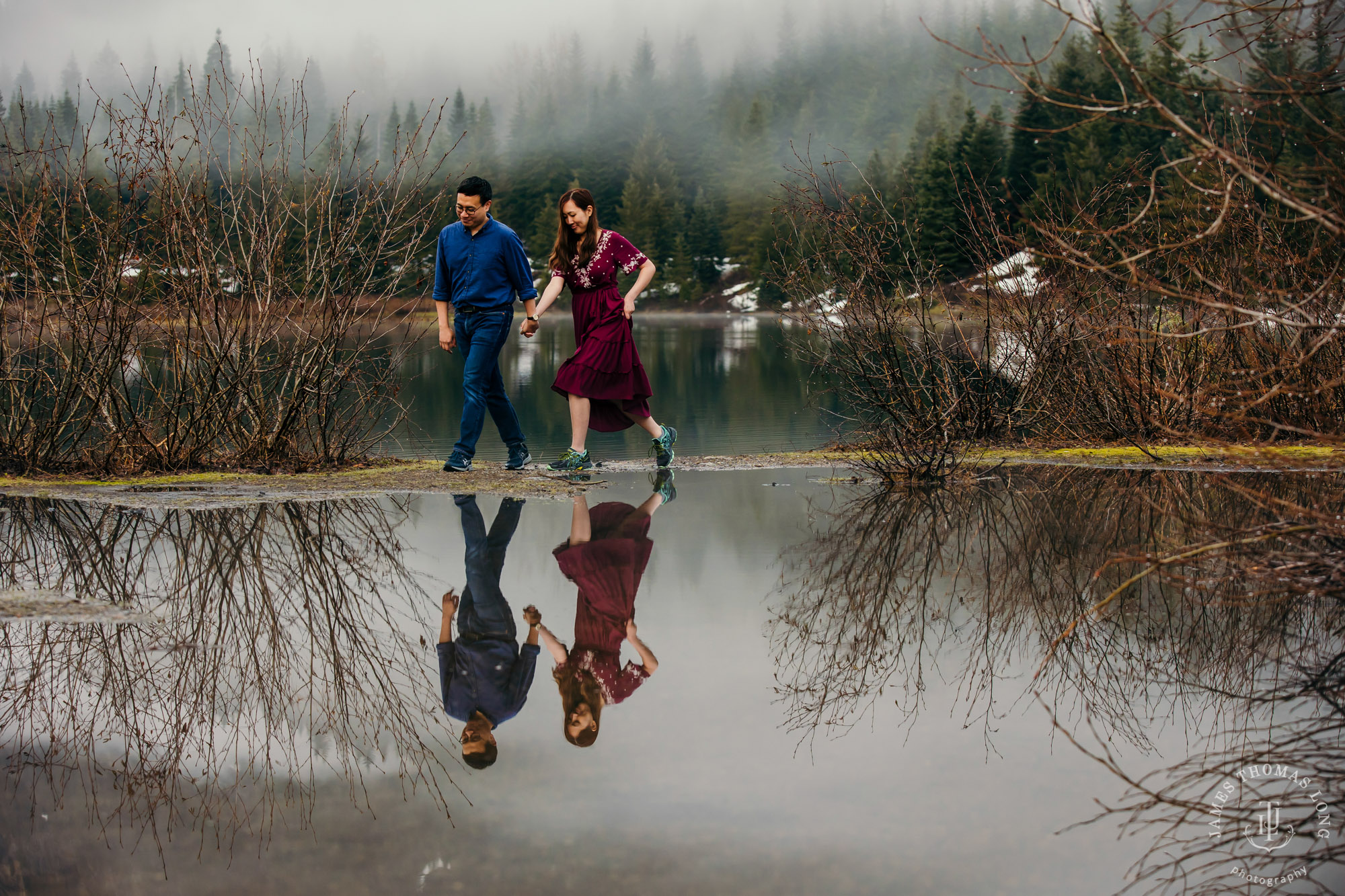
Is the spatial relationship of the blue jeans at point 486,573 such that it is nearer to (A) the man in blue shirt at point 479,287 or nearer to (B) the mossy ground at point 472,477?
(B) the mossy ground at point 472,477

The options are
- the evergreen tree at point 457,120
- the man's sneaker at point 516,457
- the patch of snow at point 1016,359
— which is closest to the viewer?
the man's sneaker at point 516,457

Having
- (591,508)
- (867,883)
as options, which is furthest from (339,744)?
(591,508)

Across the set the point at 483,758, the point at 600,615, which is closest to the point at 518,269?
the point at 600,615

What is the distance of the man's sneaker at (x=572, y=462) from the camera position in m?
9.33

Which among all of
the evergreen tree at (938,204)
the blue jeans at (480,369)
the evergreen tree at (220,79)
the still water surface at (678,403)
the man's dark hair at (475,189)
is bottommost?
the still water surface at (678,403)

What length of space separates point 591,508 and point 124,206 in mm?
3868

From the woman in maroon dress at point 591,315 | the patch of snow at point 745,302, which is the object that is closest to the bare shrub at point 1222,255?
the woman in maroon dress at point 591,315

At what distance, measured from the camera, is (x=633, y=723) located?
3660 millimetres

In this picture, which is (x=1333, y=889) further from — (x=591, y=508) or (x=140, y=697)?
(x=591, y=508)

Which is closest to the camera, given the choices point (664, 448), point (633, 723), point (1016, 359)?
point (633, 723)

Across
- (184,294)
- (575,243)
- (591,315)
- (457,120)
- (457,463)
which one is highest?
(457,120)

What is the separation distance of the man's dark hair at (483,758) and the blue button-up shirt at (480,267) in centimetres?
602

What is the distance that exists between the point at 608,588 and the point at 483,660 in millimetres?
1195

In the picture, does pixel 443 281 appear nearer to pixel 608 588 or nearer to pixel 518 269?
pixel 518 269
